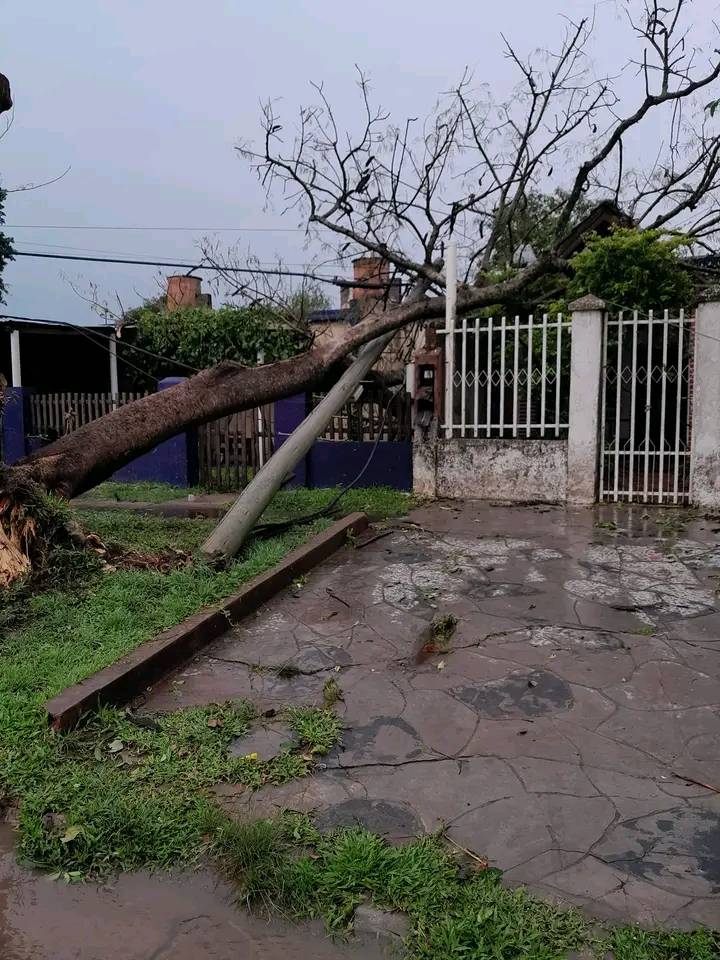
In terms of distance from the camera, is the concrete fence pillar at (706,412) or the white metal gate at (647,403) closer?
the concrete fence pillar at (706,412)

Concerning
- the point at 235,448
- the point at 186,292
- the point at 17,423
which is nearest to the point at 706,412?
the point at 235,448

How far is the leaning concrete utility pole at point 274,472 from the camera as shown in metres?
6.36

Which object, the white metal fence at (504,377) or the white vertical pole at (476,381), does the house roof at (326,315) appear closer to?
the white metal fence at (504,377)

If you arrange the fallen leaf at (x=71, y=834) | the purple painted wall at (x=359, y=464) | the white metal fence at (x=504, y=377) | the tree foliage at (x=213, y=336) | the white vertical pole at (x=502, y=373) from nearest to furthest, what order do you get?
the fallen leaf at (x=71, y=834), the white vertical pole at (x=502, y=373), the white metal fence at (x=504, y=377), the purple painted wall at (x=359, y=464), the tree foliage at (x=213, y=336)

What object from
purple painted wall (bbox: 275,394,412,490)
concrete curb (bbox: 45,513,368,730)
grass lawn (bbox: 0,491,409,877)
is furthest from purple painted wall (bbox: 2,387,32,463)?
grass lawn (bbox: 0,491,409,877)

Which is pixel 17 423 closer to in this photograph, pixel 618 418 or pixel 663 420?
pixel 618 418

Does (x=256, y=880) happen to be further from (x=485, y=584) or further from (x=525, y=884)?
(x=485, y=584)

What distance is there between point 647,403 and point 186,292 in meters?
14.3

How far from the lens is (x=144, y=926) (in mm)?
2395

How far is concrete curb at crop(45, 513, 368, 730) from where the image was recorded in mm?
3564

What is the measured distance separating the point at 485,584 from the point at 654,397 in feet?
18.7

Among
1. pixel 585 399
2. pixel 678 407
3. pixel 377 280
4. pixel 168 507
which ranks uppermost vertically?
pixel 377 280

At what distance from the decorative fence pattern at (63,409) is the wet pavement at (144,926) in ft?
34.8

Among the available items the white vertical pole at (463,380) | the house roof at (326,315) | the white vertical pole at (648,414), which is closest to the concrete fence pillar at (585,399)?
the white vertical pole at (648,414)
